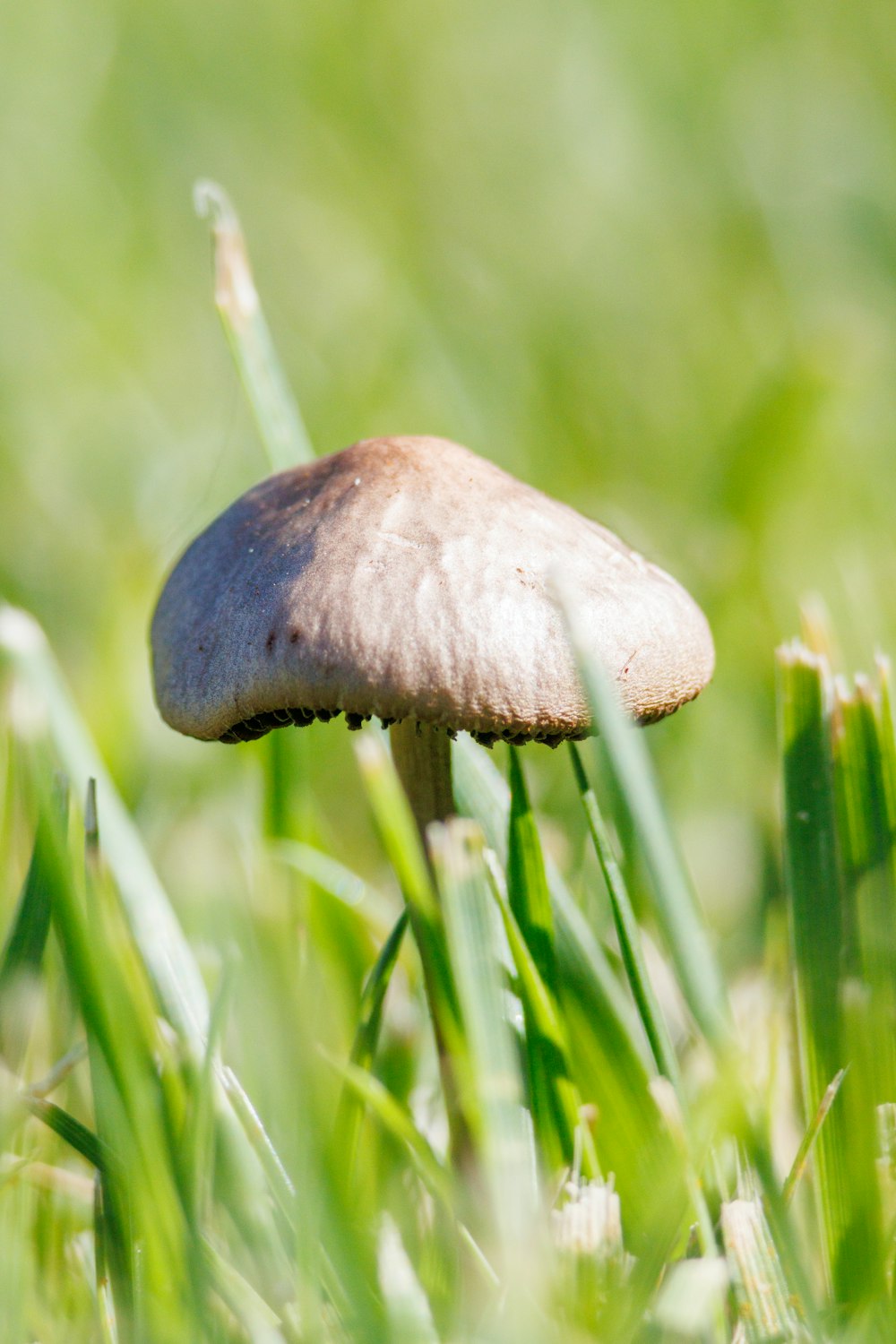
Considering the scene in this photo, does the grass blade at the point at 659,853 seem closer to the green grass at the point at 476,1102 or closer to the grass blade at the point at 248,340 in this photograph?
the green grass at the point at 476,1102

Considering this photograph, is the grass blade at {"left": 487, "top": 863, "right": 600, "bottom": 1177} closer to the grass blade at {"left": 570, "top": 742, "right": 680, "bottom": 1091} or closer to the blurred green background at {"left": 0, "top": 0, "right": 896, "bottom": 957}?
the grass blade at {"left": 570, "top": 742, "right": 680, "bottom": 1091}

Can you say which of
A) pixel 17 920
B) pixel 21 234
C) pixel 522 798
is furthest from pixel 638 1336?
pixel 21 234

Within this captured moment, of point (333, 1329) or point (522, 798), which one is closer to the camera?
point (333, 1329)

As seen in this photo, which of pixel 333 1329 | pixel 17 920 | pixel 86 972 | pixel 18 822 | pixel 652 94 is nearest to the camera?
pixel 86 972

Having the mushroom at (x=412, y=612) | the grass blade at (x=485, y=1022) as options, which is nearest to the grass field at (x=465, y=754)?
the grass blade at (x=485, y=1022)

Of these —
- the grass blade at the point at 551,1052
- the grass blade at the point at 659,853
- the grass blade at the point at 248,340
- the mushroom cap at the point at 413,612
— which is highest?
the grass blade at the point at 248,340

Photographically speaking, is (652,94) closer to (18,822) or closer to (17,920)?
(18,822)

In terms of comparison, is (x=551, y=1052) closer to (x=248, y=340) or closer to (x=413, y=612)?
(x=413, y=612)
